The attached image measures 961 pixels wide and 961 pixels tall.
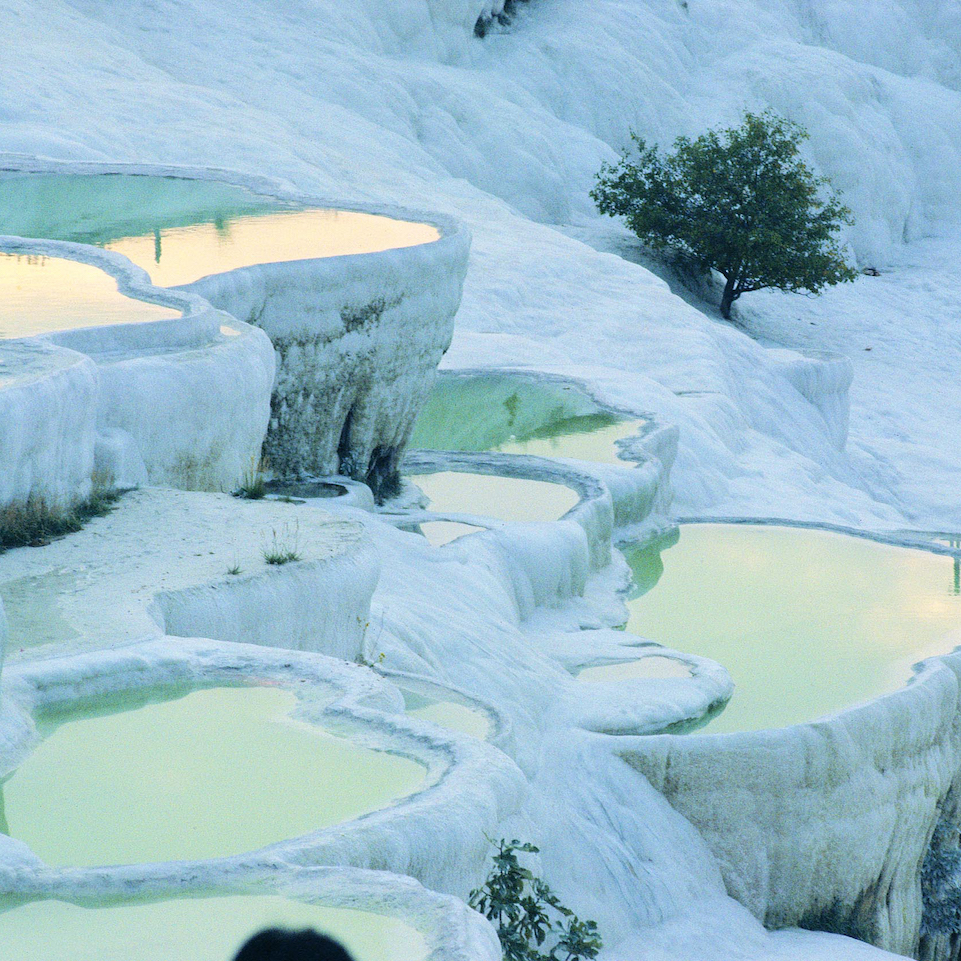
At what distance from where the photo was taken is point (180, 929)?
3414mm

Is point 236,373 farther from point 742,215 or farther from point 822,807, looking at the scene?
point 742,215

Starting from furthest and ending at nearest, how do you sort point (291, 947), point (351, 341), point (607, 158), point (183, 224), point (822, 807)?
point (607, 158)
point (183, 224)
point (351, 341)
point (822, 807)
point (291, 947)

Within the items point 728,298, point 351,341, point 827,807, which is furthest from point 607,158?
point 827,807

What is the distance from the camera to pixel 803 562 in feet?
39.3

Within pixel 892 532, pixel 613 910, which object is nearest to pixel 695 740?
pixel 613 910

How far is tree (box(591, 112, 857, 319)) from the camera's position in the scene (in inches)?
1051

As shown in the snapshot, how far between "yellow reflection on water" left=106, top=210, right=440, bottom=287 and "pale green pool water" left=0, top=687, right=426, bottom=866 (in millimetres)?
4957

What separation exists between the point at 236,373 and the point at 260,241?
3232mm

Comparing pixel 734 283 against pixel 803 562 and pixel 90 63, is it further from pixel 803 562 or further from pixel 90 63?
pixel 803 562

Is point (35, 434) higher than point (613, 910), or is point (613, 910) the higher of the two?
point (35, 434)

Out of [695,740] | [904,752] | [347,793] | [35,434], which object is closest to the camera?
[347,793]

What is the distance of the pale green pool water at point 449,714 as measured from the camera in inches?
254

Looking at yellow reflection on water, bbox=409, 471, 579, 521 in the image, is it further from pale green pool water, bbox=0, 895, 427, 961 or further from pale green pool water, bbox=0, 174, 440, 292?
pale green pool water, bbox=0, 895, 427, 961

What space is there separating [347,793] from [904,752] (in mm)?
5440
